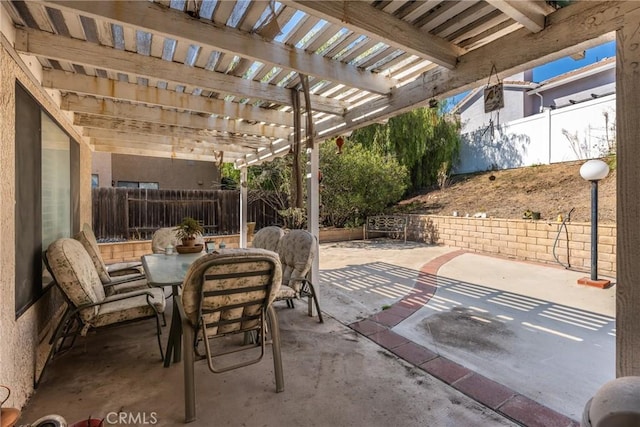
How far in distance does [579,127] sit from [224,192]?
10973 mm

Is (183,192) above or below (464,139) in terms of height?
below

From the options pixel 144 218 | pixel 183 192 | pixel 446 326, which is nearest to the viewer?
pixel 446 326

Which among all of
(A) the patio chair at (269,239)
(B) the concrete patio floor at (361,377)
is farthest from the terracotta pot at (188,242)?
(B) the concrete patio floor at (361,377)

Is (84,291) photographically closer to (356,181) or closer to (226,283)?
(226,283)

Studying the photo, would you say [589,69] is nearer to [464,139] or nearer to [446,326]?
[464,139]

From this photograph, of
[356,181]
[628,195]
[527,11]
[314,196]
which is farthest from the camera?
[356,181]

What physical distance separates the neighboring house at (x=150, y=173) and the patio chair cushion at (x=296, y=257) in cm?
781

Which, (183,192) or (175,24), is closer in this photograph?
(175,24)

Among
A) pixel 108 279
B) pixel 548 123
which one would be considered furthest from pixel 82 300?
pixel 548 123

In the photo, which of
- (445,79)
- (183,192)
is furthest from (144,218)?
(445,79)

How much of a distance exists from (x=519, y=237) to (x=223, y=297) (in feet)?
24.3

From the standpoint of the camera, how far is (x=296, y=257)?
3.42m

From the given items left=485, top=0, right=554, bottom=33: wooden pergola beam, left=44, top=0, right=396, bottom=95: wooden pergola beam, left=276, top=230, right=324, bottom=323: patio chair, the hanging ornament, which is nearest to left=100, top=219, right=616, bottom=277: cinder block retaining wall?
left=276, top=230, right=324, bottom=323: patio chair

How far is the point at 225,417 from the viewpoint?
189 centimetres
